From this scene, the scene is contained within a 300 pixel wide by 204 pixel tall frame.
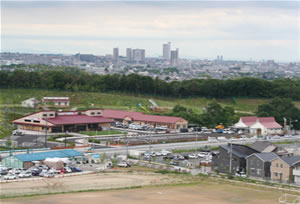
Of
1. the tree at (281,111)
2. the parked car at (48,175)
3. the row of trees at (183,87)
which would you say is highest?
the row of trees at (183,87)

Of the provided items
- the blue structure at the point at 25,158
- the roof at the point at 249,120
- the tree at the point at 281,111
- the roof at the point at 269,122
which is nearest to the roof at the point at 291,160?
the blue structure at the point at 25,158

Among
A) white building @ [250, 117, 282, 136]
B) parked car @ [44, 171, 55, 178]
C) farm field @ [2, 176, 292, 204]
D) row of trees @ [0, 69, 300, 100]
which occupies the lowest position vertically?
farm field @ [2, 176, 292, 204]

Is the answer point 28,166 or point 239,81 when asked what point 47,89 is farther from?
point 28,166

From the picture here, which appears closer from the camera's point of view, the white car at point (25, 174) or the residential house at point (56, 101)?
the white car at point (25, 174)

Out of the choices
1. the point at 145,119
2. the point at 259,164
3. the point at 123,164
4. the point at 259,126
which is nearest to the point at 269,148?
the point at 259,164

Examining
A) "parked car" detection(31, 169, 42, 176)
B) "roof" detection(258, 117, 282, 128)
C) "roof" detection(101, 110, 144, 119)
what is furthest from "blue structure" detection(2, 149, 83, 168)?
"roof" detection(258, 117, 282, 128)

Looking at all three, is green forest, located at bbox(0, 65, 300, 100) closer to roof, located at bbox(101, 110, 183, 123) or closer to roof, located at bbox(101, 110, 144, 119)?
roof, located at bbox(101, 110, 144, 119)

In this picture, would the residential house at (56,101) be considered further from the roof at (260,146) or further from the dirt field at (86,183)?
the dirt field at (86,183)

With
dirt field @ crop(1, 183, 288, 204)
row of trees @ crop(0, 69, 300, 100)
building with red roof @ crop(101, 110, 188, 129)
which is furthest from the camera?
row of trees @ crop(0, 69, 300, 100)

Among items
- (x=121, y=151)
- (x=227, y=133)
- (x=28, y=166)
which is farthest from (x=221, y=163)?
(x=227, y=133)
